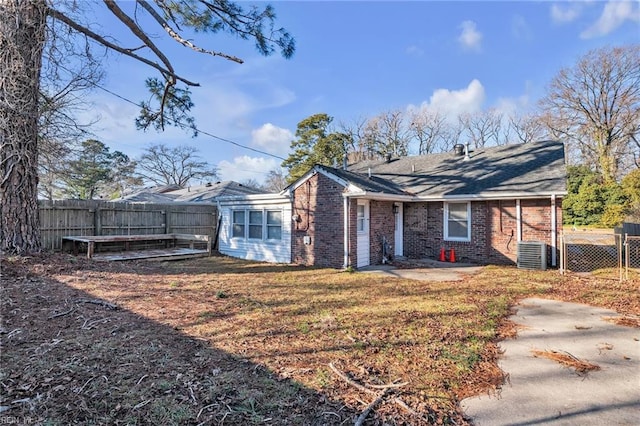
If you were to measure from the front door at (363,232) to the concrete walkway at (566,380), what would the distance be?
18.4 ft

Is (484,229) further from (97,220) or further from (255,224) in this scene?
(97,220)

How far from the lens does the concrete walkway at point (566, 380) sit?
2.60 meters

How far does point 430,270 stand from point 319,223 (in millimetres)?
3624

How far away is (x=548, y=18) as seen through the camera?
1025 centimetres

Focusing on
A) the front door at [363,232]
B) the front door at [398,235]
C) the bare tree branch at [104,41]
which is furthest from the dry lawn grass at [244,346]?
the bare tree branch at [104,41]

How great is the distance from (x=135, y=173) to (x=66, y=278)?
3467 centimetres

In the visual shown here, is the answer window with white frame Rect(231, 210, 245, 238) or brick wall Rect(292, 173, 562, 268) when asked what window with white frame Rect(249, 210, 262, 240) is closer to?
window with white frame Rect(231, 210, 245, 238)

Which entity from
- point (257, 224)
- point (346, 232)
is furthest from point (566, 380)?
point (257, 224)

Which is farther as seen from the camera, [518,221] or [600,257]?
[600,257]

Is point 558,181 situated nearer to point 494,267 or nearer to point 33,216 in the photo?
point 494,267

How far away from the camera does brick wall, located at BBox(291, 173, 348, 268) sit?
10.1 m

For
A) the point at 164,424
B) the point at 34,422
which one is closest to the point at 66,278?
the point at 34,422

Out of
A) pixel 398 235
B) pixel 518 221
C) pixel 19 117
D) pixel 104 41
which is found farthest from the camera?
pixel 398 235

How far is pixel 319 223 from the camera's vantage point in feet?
34.5
